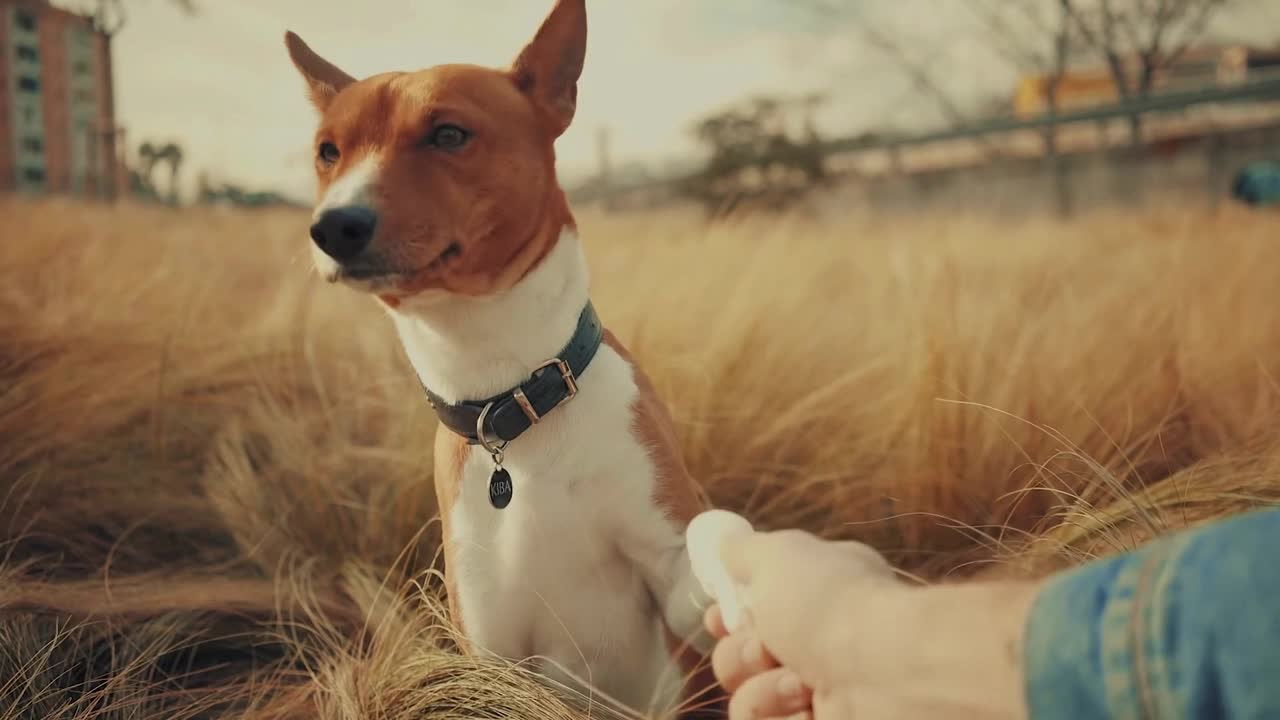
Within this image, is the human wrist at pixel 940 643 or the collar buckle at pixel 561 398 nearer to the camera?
the human wrist at pixel 940 643

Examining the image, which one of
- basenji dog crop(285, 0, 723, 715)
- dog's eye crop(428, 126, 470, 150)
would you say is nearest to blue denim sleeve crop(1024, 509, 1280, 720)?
basenji dog crop(285, 0, 723, 715)

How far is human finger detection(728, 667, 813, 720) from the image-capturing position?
42.8 inches

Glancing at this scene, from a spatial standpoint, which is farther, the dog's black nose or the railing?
the railing

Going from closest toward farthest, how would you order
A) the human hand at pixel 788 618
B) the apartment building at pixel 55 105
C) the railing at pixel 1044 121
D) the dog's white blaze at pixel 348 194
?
the human hand at pixel 788 618
the dog's white blaze at pixel 348 194
the apartment building at pixel 55 105
the railing at pixel 1044 121

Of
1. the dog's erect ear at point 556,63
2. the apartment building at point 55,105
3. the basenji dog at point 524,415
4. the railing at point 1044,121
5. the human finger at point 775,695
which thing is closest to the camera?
the human finger at point 775,695

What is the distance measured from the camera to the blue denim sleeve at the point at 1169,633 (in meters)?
0.67

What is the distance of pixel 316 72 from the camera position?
5.53 feet

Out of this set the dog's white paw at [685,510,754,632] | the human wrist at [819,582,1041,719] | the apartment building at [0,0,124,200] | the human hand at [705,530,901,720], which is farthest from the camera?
the apartment building at [0,0,124,200]

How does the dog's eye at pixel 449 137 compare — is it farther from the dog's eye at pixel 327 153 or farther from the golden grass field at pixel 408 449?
the golden grass field at pixel 408 449

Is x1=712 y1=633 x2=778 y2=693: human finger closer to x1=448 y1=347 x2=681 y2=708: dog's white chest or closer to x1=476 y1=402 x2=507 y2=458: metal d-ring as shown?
x1=448 y1=347 x2=681 y2=708: dog's white chest

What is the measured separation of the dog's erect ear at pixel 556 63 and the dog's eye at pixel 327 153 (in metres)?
0.35

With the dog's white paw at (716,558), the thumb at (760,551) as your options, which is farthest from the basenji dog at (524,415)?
the thumb at (760,551)

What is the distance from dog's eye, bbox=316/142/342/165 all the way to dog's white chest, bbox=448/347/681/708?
1.82 ft

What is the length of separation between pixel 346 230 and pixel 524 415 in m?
0.40
